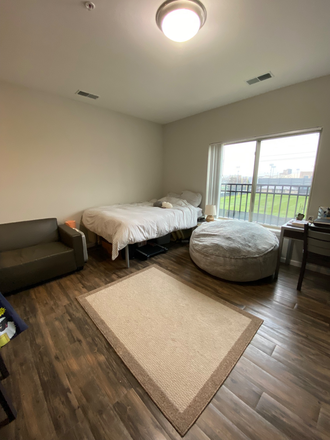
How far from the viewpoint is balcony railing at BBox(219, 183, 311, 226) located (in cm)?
299

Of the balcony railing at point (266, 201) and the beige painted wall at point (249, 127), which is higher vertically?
the beige painted wall at point (249, 127)

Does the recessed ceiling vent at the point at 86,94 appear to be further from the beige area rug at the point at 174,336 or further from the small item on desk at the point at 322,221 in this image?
the small item on desk at the point at 322,221

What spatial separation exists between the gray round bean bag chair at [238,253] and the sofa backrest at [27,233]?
2.32 m

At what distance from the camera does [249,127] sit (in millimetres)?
3168

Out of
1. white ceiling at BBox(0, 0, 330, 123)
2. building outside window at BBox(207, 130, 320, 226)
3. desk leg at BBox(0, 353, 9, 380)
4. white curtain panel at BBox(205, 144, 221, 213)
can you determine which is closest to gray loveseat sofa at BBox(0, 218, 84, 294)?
desk leg at BBox(0, 353, 9, 380)

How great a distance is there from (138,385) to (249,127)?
3780 millimetres

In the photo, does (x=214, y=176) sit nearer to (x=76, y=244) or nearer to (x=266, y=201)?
(x=266, y=201)

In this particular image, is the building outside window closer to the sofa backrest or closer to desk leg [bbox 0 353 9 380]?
the sofa backrest

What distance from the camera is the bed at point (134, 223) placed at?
256 centimetres

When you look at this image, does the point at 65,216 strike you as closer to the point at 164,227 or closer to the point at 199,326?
the point at 164,227

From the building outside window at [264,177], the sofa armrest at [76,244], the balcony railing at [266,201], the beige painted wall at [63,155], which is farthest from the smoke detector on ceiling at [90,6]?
the balcony railing at [266,201]

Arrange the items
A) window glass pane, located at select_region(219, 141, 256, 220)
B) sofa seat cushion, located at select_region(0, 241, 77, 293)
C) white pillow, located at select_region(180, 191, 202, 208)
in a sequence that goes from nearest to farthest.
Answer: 1. sofa seat cushion, located at select_region(0, 241, 77, 293)
2. window glass pane, located at select_region(219, 141, 256, 220)
3. white pillow, located at select_region(180, 191, 202, 208)

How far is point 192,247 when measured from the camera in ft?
9.16

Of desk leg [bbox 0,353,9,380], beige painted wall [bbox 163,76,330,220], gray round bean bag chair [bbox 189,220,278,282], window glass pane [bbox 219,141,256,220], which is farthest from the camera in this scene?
window glass pane [bbox 219,141,256,220]
